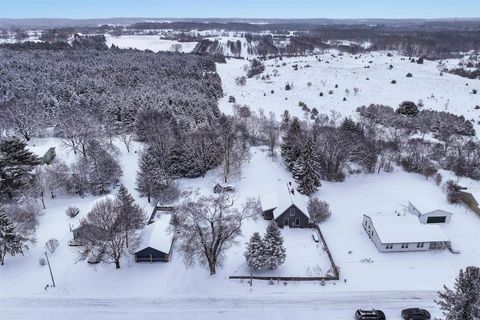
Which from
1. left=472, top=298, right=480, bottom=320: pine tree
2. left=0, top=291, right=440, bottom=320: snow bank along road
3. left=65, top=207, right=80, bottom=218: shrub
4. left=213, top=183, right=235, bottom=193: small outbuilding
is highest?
left=472, top=298, right=480, bottom=320: pine tree

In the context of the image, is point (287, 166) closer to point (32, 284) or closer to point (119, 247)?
point (119, 247)

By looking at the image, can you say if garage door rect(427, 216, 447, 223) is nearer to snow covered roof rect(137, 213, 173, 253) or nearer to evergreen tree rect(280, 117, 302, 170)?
evergreen tree rect(280, 117, 302, 170)

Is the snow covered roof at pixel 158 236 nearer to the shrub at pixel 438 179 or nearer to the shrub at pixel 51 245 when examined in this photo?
the shrub at pixel 51 245

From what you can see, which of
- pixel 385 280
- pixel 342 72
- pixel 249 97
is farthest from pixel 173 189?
pixel 342 72

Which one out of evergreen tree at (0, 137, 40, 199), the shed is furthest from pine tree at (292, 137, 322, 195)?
the shed

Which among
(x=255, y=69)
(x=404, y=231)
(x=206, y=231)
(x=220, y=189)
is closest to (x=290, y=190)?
(x=220, y=189)

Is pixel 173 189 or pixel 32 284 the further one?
pixel 173 189
